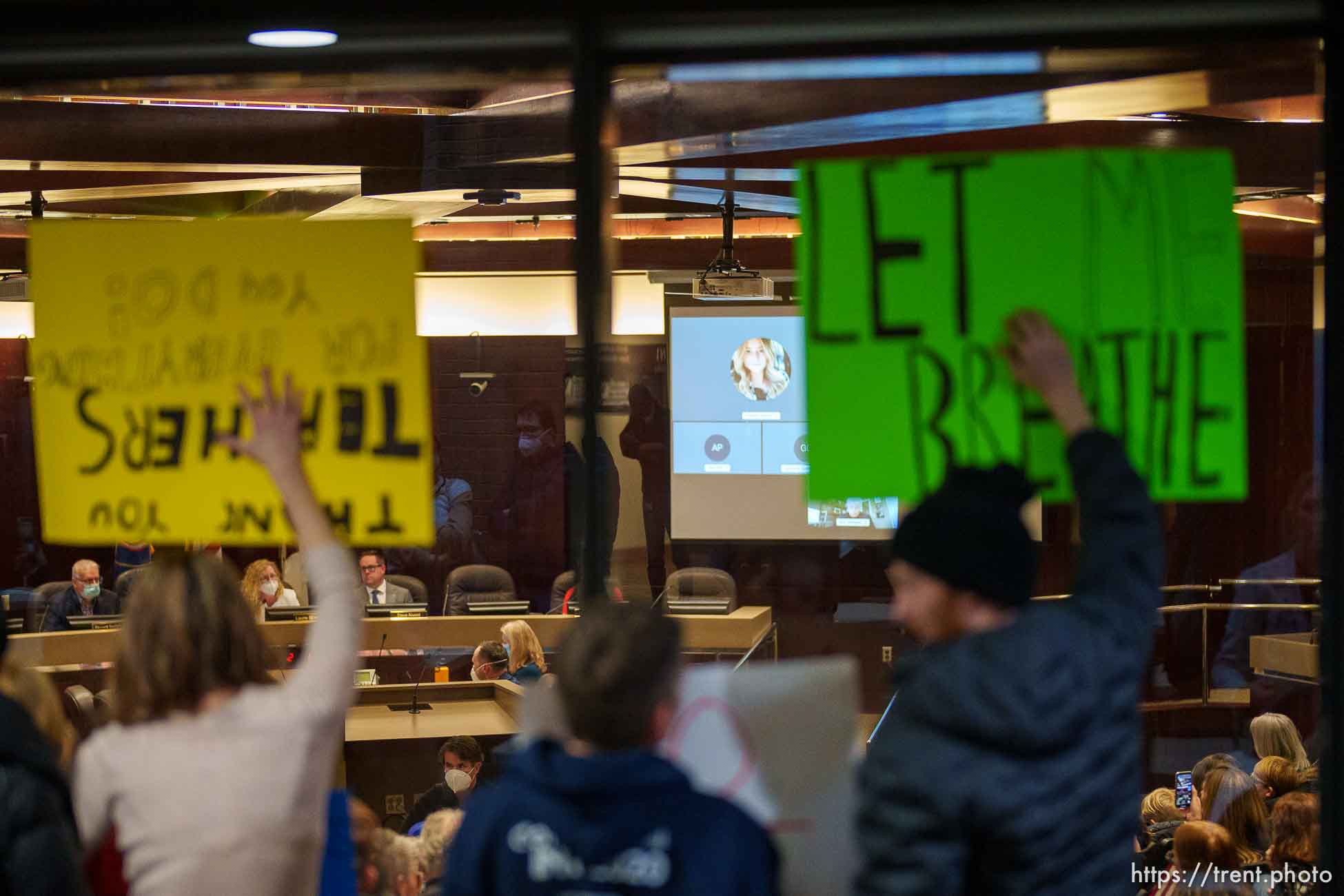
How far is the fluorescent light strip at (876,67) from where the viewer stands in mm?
2006

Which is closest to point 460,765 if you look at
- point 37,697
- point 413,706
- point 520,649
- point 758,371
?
point 413,706

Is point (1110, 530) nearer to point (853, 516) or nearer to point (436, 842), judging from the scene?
point (436, 842)

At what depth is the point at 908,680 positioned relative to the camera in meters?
1.43

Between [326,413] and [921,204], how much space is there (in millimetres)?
935

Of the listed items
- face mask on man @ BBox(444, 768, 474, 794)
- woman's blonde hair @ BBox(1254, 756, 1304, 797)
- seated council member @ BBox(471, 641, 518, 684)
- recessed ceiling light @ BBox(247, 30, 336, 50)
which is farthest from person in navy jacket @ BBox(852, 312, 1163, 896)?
seated council member @ BBox(471, 641, 518, 684)

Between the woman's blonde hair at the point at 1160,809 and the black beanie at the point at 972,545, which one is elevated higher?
the black beanie at the point at 972,545

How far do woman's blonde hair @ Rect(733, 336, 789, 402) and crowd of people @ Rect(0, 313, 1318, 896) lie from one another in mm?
7074

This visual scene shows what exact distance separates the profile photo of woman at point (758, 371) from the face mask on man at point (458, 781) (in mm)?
4506

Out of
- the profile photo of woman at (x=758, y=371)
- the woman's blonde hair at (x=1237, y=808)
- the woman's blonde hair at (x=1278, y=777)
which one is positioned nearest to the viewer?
the woman's blonde hair at (x=1237, y=808)

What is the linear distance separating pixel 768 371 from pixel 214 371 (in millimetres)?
7120

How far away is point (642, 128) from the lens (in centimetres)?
322

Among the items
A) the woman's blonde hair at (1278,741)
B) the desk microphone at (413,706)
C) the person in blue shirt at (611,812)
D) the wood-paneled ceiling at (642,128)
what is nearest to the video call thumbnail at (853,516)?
the wood-paneled ceiling at (642,128)

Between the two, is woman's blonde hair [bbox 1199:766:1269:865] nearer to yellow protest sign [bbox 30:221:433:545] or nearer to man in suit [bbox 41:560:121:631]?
yellow protest sign [bbox 30:221:433:545]

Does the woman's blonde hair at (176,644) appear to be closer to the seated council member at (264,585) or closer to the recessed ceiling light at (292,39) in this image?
the recessed ceiling light at (292,39)
